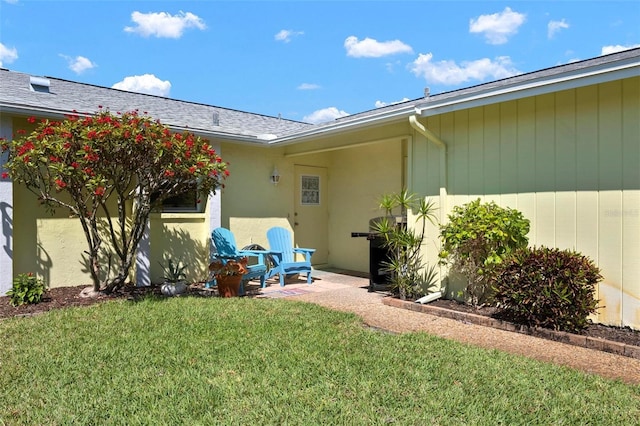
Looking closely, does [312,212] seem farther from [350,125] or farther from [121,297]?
[121,297]

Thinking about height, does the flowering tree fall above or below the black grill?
above

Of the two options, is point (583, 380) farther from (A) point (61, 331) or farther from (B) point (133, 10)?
(B) point (133, 10)

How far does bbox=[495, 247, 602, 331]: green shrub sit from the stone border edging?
10cm

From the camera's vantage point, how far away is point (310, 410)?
2.64 metres

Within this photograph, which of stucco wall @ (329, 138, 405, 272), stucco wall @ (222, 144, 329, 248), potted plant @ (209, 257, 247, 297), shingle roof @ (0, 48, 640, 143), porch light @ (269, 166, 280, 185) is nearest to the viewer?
shingle roof @ (0, 48, 640, 143)

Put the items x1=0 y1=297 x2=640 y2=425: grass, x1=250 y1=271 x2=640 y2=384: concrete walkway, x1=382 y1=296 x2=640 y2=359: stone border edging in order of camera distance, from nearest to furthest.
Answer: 1. x1=0 y1=297 x2=640 y2=425: grass
2. x1=250 y1=271 x2=640 y2=384: concrete walkway
3. x1=382 y1=296 x2=640 y2=359: stone border edging

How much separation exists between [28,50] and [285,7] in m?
5.15

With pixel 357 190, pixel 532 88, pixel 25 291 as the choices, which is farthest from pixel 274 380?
pixel 357 190

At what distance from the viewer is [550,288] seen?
14.1 ft

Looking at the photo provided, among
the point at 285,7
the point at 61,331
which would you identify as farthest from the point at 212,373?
the point at 285,7

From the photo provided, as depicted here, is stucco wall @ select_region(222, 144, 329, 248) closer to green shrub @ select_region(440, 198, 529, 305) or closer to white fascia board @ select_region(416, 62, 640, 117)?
white fascia board @ select_region(416, 62, 640, 117)

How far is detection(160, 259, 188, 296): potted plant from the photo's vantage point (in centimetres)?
633

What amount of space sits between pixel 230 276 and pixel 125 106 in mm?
3999

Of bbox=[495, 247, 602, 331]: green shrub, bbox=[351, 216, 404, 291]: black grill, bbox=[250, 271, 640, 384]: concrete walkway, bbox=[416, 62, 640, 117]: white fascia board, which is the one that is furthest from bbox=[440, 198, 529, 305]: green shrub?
bbox=[351, 216, 404, 291]: black grill
